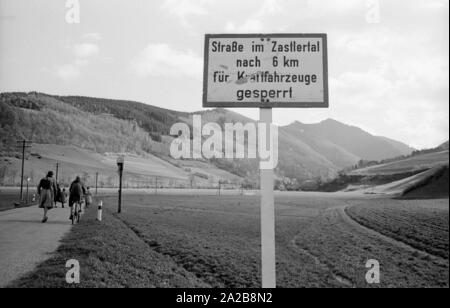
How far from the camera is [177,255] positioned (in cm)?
1048

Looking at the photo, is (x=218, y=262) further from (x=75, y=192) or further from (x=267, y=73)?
(x=75, y=192)

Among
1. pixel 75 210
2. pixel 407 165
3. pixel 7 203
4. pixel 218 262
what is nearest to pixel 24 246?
pixel 218 262

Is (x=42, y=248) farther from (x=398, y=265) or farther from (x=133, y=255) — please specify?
(x=398, y=265)

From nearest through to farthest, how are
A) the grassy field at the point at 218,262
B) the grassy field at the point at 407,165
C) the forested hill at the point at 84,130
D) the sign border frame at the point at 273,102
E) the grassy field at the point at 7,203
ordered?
the sign border frame at the point at 273,102, the grassy field at the point at 218,262, the grassy field at the point at 7,203, the forested hill at the point at 84,130, the grassy field at the point at 407,165

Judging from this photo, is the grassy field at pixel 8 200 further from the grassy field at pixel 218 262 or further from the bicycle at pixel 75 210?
the grassy field at pixel 218 262

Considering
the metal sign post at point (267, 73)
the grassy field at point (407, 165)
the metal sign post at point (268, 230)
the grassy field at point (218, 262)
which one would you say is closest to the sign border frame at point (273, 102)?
the metal sign post at point (267, 73)

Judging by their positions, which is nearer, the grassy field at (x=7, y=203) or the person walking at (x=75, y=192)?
the person walking at (x=75, y=192)

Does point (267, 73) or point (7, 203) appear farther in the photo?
point (7, 203)

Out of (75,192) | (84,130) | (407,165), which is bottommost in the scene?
(75,192)

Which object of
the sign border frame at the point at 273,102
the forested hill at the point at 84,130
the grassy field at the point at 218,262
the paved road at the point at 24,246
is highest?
the forested hill at the point at 84,130

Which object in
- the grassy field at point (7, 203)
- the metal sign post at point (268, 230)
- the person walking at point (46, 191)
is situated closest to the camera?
the metal sign post at point (268, 230)

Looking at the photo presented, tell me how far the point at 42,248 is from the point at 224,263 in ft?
15.1

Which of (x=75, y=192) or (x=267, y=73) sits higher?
(x=267, y=73)

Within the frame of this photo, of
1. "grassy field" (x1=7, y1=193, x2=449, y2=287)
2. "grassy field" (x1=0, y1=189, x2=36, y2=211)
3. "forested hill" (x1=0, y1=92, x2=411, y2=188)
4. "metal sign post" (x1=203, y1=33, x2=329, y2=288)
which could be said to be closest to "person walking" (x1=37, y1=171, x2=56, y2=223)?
"grassy field" (x1=7, y1=193, x2=449, y2=287)
